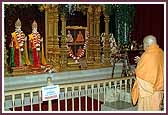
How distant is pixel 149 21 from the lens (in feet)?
30.4

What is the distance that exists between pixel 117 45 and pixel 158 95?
17.4 feet

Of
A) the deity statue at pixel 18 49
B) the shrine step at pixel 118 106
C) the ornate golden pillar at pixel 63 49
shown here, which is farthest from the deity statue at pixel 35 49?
the shrine step at pixel 118 106

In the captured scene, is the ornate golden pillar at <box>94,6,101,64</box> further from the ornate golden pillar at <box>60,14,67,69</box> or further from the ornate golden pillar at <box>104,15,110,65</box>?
the ornate golden pillar at <box>60,14,67,69</box>

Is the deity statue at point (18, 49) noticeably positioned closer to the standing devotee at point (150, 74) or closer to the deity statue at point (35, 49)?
the deity statue at point (35, 49)

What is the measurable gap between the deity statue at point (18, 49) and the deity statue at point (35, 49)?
151 millimetres

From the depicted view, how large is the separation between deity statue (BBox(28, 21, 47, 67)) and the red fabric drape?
282cm

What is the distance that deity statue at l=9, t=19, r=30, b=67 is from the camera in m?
8.17

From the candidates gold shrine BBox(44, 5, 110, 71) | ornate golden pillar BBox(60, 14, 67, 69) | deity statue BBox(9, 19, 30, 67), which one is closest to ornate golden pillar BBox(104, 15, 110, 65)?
gold shrine BBox(44, 5, 110, 71)

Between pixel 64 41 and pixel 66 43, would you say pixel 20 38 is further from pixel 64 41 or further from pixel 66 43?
A: pixel 66 43

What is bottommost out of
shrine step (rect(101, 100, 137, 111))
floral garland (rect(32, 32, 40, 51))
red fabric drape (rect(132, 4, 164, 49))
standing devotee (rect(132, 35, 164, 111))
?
shrine step (rect(101, 100, 137, 111))

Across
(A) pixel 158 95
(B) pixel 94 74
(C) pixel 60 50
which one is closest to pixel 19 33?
(C) pixel 60 50

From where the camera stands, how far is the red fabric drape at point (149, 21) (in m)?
9.02

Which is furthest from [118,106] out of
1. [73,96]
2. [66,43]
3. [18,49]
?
[66,43]

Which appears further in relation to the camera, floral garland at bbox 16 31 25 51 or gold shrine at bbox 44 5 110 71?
gold shrine at bbox 44 5 110 71
